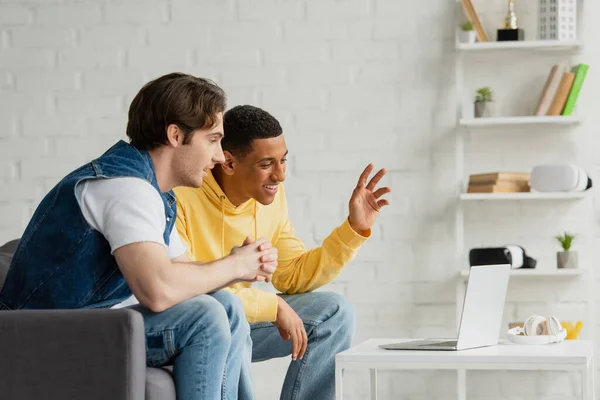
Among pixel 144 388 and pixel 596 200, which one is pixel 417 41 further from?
pixel 144 388

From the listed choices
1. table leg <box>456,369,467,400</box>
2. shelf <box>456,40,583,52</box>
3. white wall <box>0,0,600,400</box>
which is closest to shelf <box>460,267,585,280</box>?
white wall <box>0,0,600,400</box>

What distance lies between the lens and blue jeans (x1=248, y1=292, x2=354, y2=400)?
2.61 meters

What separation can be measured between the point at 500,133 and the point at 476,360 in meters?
1.91

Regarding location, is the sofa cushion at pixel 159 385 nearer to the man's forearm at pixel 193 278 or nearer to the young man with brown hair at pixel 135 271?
the young man with brown hair at pixel 135 271

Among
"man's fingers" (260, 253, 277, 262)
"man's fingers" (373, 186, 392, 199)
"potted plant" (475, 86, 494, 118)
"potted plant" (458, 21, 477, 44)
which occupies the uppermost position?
"potted plant" (458, 21, 477, 44)

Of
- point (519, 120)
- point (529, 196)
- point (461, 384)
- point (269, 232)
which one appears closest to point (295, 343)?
point (269, 232)

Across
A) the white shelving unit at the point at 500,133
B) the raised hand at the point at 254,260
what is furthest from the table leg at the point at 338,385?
the white shelving unit at the point at 500,133

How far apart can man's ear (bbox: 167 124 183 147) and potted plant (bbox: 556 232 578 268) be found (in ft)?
6.64

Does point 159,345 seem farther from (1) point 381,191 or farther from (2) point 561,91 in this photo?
(2) point 561,91

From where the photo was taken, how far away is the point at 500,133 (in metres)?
3.80

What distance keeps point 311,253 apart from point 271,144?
0.35m

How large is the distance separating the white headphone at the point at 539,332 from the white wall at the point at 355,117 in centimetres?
136

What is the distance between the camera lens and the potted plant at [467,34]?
12.1 feet

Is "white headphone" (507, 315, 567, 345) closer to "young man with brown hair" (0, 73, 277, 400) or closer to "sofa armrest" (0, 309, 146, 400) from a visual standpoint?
"young man with brown hair" (0, 73, 277, 400)
